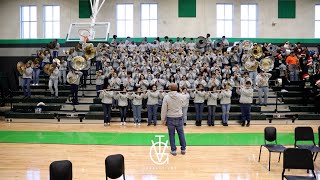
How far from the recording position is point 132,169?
9008 millimetres

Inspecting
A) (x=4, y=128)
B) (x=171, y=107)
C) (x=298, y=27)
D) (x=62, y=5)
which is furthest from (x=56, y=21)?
(x=171, y=107)

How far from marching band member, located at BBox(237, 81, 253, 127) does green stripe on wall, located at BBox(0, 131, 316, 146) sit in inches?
71.8

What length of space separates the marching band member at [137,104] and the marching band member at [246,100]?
13.0ft

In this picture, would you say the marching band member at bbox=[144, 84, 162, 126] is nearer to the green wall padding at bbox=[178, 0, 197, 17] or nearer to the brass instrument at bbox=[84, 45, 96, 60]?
the brass instrument at bbox=[84, 45, 96, 60]

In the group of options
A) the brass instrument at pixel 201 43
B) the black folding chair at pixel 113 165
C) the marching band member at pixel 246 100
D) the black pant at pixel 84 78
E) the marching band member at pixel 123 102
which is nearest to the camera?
the black folding chair at pixel 113 165

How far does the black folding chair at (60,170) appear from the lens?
236 inches

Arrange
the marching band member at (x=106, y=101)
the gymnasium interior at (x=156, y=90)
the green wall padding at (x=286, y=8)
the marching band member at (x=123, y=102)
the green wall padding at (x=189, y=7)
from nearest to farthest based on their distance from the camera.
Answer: the gymnasium interior at (x=156, y=90) → the marching band member at (x=106, y=101) → the marching band member at (x=123, y=102) → the green wall padding at (x=286, y=8) → the green wall padding at (x=189, y=7)

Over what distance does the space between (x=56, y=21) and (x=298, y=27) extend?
15895 mm

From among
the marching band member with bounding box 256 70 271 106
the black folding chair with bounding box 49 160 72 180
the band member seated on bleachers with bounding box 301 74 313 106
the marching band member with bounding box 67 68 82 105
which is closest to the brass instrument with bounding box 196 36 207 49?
the marching band member with bounding box 256 70 271 106

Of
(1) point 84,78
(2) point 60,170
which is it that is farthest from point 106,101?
(2) point 60,170

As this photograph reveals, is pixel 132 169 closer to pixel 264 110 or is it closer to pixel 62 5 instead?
pixel 264 110

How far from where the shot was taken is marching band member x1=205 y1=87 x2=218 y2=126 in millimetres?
15188

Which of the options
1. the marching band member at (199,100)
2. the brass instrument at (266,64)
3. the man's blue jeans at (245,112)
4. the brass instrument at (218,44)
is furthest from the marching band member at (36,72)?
the brass instrument at (266,64)

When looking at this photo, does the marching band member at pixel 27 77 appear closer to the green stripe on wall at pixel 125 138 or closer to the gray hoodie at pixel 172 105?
the green stripe on wall at pixel 125 138
